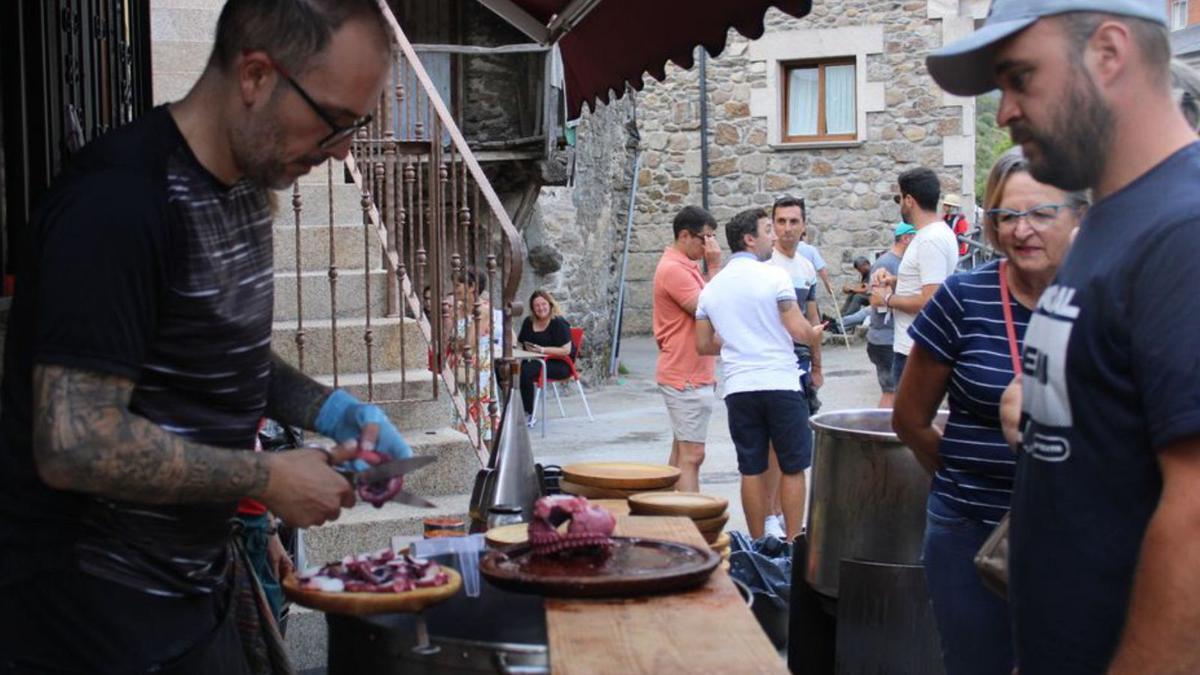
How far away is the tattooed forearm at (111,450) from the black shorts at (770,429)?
5454mm

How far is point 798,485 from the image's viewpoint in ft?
24.1

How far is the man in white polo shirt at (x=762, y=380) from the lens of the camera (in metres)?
7.36

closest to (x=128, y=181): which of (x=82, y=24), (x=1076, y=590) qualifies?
(x=1076, y=590)

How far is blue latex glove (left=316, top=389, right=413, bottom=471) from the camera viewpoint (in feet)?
8.36

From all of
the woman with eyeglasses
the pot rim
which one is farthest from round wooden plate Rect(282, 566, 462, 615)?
the pot rim

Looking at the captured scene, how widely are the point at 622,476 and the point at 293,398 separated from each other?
1.63 metres

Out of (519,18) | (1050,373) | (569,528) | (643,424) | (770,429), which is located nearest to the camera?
(1050,373)

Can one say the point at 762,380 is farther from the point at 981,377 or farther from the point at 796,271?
the point at 981,377

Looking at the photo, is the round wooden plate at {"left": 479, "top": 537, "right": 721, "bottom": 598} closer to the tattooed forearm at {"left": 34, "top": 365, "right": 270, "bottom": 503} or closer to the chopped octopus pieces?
the chopped octopus pieces

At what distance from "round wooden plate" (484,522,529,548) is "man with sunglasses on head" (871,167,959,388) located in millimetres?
4521

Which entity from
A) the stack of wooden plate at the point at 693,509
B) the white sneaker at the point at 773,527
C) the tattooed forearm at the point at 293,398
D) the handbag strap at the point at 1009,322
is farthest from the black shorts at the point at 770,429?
the tattooed forearm at the point at 293,398

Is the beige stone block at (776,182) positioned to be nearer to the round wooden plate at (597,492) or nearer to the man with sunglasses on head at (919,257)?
the man with sunglasses on head at (919,257)

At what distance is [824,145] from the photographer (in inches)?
769

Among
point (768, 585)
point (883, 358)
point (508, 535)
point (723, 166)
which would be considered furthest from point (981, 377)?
point (723, 166)
